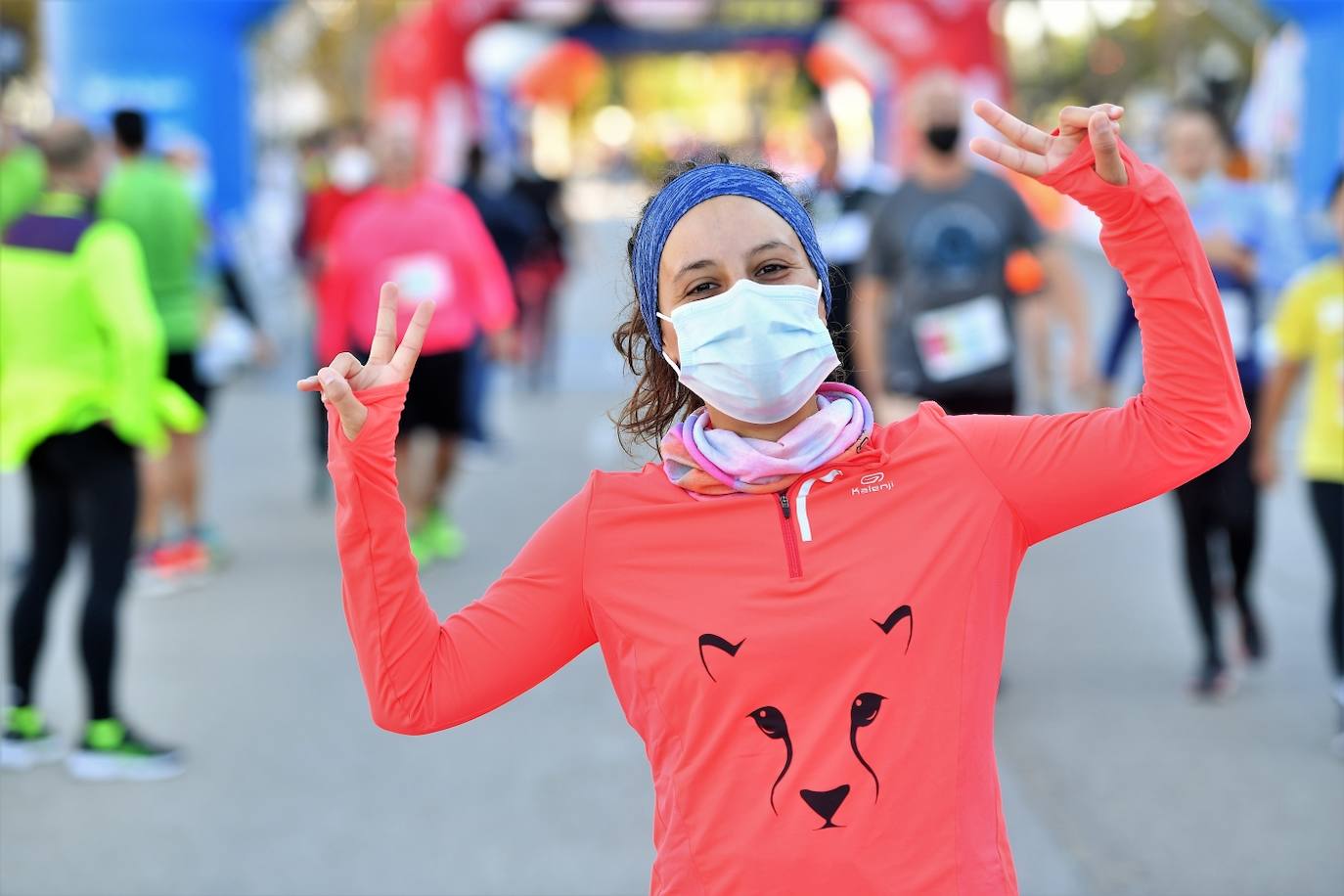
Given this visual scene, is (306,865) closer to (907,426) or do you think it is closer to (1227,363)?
(907,426)

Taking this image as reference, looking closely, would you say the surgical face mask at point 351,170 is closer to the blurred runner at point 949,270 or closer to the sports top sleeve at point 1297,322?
the blurred runner at point 949,270

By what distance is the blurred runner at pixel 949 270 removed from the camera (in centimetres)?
564

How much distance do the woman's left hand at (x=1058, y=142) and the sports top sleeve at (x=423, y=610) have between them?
26.5 inches

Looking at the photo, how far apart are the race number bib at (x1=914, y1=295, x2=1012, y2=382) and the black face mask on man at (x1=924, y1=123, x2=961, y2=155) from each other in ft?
1.81

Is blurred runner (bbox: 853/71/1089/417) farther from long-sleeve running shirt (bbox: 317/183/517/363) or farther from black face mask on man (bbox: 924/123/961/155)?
long-sleeve running shirt (bbox: 317/183/517/363)

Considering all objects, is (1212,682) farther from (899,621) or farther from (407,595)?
(407,595)

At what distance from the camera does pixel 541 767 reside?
5.22 m

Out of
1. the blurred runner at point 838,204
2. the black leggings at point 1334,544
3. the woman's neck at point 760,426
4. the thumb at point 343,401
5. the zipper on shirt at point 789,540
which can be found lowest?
the black leggings at point 1334,544

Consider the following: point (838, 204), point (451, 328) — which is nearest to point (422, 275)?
point (451, 328)

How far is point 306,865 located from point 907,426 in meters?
2.87

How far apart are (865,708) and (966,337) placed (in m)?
3.81

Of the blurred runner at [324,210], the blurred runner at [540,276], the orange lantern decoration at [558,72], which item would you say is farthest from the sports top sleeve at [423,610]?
the orange lantern decoration at [558,72]

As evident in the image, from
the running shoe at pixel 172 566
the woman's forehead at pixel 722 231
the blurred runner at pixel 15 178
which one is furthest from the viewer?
the blurred runner at pixel 15 178

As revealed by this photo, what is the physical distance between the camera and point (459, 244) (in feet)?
25.9
